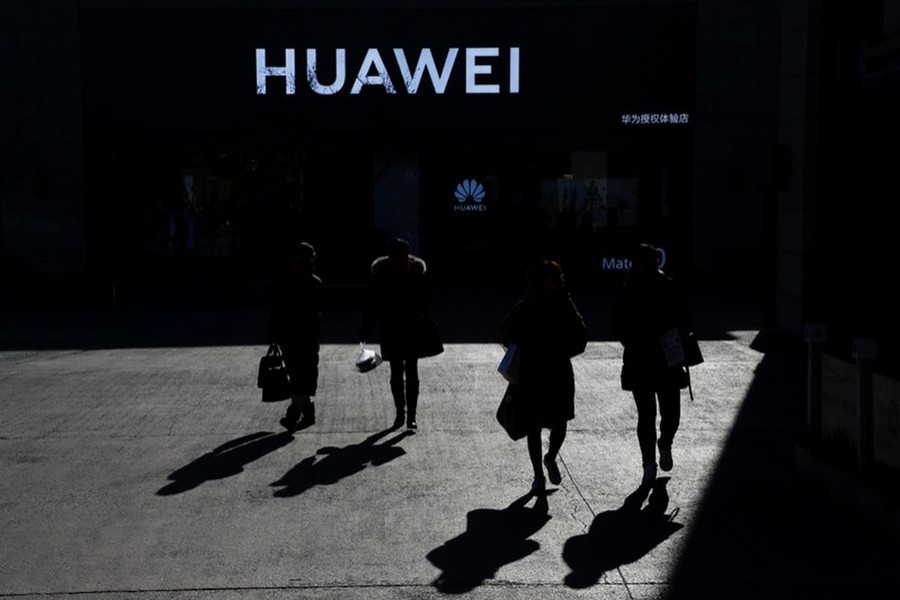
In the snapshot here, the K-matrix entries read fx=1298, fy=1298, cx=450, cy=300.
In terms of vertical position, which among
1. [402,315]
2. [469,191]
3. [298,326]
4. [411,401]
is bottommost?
[411,401]

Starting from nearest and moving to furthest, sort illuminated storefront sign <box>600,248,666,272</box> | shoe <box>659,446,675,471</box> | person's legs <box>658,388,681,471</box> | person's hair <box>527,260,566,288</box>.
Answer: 1. person's hair <box>527,260,566,288</box>
2. person's legs <box>658,388,681,471</box>
3. shoe <box>659,446,675,471</box>
4. illuminated storefront sign <box>600,248,666,272</box>

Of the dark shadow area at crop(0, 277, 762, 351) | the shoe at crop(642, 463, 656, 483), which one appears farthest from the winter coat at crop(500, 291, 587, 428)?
the dark shadow area at crop(0, 277, 762, 351)

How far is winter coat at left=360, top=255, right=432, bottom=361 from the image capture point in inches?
489

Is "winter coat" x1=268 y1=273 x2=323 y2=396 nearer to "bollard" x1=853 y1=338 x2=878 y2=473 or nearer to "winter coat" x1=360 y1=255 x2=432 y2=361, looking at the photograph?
"winter coat" x1=360 y1=255 x2=432 y2=361

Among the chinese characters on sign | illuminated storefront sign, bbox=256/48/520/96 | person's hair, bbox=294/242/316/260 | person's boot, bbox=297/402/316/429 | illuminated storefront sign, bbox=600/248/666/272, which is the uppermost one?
illuminated storefront sign, bbox=256/48/520/96

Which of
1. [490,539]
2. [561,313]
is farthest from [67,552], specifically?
[561,313]

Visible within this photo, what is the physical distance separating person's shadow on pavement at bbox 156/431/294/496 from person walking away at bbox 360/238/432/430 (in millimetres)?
1192

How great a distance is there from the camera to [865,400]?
29.3 feet

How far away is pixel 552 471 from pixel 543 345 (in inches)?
38.8

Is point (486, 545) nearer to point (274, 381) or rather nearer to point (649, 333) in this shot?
point (649, 333)

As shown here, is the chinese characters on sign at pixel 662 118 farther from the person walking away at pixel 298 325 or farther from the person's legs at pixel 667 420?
the person's legs at pixel 667 420

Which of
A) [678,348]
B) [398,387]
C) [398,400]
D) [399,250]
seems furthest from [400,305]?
[678,348]

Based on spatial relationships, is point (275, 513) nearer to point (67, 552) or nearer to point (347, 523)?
point (347, 523)

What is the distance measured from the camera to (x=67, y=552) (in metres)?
8.13
